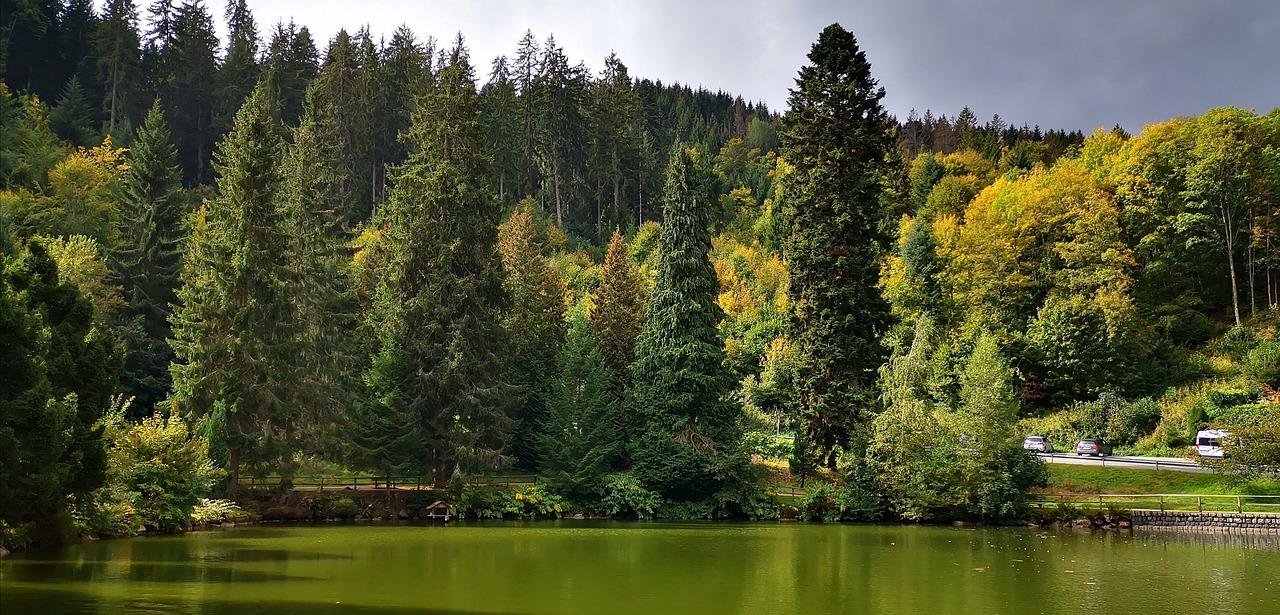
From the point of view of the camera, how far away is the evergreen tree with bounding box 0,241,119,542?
71.4 ft

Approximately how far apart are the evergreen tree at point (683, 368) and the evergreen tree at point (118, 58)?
60123mm

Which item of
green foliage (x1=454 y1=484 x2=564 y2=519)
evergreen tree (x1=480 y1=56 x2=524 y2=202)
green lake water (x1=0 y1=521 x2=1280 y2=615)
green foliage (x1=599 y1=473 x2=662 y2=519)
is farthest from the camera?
evergreen tree (x1=480 y1=56 x2=524 y2=202)

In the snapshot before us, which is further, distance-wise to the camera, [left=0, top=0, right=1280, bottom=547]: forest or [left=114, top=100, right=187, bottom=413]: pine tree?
[left=114, top=100, right=187, bottom=413]: pine tree

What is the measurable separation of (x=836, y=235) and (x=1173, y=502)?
18.9m

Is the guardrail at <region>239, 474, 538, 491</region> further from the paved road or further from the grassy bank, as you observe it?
the paved road

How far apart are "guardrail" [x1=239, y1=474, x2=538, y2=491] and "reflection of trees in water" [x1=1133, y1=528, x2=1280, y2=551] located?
2658cm

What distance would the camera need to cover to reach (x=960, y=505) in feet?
134

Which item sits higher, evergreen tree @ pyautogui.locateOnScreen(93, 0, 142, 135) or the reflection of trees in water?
evergreen tree @ pyautogui.locateOnScreen(93, 0, 142, 135)

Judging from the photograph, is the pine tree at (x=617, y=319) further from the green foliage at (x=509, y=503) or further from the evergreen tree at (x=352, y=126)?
the evergreen tree at (x=352, y=126)

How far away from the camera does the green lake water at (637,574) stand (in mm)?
17844

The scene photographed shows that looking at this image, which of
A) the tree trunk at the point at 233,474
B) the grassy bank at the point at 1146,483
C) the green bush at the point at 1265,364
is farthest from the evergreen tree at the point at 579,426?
the green bush at the point at 1265,364

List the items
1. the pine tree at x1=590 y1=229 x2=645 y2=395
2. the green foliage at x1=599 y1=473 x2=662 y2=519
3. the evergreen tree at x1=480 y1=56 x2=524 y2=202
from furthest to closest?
1. the evergreen tree at x1=480 y1=56 x2=524 y2=202
2. the pine tree at x1=590 y1=229 x2=645 y2=395
3. the green foliage at x1=599 y1=473 x2=662 y2=519

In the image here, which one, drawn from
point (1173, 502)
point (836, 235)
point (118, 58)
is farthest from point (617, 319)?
point (118, 58)

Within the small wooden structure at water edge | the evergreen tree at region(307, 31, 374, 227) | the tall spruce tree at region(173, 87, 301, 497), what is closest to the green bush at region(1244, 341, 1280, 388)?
the small wooden structure at water edge
